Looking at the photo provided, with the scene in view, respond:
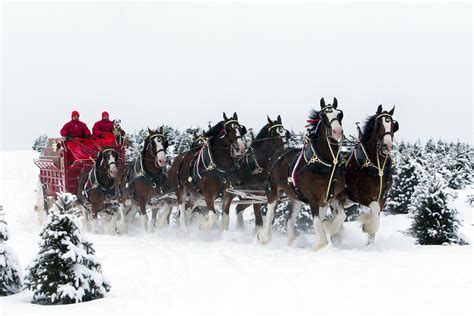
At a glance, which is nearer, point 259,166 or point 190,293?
point 190,293

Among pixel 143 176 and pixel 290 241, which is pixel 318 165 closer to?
pixel 290 241

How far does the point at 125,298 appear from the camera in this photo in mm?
6043

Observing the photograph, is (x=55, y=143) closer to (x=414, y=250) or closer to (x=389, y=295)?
(x=414, y=250)

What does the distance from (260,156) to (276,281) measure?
19.5 ft

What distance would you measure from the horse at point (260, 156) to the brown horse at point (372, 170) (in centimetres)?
247

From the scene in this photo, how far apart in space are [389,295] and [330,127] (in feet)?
13.1

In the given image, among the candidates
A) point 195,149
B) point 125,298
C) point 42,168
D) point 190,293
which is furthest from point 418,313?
point 42,168

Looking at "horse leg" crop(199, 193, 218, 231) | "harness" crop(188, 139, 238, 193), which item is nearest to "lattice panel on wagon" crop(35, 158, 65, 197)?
"harness" crop(188, 139, 238, 193)

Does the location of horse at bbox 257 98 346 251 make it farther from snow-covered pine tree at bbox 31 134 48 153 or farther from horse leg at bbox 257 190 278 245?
snow-covered pine tree at bbox 31 134 48 153

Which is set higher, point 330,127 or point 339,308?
point 330,127

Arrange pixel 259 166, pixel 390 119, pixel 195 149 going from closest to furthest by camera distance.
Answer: pixel 390 119, pixel 259 166, pixel 195 149

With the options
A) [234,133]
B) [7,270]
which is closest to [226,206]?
[234,133]

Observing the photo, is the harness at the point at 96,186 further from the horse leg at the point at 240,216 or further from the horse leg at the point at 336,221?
the horse leg at the point at 336,221

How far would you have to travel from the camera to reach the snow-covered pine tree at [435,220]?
11.4m
